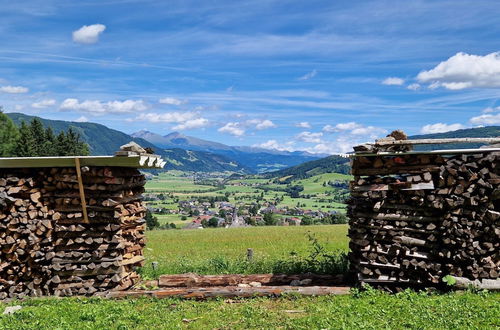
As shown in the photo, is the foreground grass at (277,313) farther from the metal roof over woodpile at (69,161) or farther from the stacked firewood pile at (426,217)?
the metal roof over woodpile at (69,161)

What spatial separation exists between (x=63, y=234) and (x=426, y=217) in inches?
363

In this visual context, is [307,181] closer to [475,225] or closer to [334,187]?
[334,187]

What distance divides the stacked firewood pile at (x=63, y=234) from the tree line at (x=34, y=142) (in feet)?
228

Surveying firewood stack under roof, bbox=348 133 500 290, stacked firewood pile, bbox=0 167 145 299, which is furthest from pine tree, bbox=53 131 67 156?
firewood stack under roof, bbox=348 133 500 290

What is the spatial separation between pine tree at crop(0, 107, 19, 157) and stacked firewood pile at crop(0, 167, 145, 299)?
75336mm

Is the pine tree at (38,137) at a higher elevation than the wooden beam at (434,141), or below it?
higher

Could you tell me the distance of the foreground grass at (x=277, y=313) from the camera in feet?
28.3

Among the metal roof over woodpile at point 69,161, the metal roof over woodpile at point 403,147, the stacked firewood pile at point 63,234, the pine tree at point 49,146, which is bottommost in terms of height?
the stacked firewood pile at point 63,234

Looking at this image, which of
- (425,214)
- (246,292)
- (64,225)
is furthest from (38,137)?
(425,214)

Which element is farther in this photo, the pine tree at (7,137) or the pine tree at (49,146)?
the pine tree at (49,146)

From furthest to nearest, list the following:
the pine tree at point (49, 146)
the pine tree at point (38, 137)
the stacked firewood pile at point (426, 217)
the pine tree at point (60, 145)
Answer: the pine tree at point (60, 145)
the pine tree at point (49, 146)
the pine tree at point (38, 137)
the stacked firewood pile at point (426, 217)

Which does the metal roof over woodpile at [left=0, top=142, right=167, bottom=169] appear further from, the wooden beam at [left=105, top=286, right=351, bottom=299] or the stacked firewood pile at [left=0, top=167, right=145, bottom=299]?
the wooden beam at [left=105, top=286, right=351, bottom=299]

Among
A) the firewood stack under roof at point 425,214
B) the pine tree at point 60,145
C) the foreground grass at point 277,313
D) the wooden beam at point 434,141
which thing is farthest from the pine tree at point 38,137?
the wooden beam at point 434,141

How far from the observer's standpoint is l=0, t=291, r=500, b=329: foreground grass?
8633 millimetres
